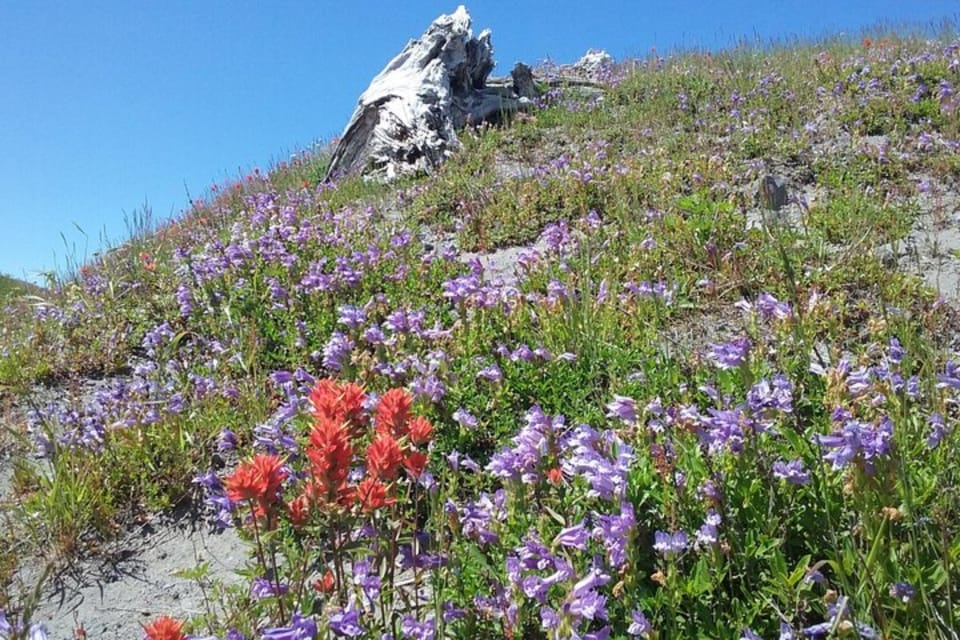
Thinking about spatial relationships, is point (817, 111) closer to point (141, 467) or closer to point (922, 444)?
point (922, 444)

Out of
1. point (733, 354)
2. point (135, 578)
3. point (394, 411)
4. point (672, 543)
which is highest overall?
point (394, 411)

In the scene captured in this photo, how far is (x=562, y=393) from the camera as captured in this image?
364 centimetres

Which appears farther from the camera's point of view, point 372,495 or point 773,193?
point 773,193

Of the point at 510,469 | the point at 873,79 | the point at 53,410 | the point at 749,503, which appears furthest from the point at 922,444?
the point at 873,79

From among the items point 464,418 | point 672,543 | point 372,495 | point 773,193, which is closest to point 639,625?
point 672,543

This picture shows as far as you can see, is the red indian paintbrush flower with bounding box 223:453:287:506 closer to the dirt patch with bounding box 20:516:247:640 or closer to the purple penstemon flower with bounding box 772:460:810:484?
the dirt patch with bounding box 20:516:247:640

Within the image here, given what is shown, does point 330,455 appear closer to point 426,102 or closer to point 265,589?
point 265,589

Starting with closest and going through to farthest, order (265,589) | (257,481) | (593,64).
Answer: (257,481), (265,589), (593,64)

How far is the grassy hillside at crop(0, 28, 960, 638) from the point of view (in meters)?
1.95

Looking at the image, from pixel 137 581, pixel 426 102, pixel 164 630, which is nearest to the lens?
→ pixel 164 630

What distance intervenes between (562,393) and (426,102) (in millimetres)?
8461

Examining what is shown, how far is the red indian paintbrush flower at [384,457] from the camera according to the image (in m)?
1.71

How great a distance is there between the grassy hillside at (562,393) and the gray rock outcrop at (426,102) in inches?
49.8

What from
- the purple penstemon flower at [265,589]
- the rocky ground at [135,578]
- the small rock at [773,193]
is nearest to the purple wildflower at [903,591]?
the purple penstemon flower at [265,589]
